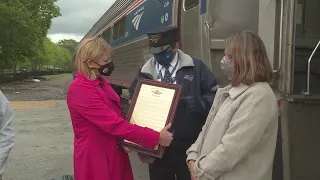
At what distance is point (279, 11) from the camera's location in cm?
311

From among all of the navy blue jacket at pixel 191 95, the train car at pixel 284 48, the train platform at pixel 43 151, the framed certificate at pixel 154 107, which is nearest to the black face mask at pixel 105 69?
the framed certificate at pixel 154 107

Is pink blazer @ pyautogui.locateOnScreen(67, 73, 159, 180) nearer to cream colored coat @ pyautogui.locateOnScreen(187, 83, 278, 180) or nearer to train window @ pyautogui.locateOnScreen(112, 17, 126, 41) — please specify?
cream colored coat @ pyautogui.locateOnScreen(187, 83, 278, 180)

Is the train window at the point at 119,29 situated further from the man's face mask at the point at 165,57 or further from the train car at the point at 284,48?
the man's face mask at the point at 165,57

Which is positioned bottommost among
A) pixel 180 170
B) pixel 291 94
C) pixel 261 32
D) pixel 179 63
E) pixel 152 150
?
pixel 180 170

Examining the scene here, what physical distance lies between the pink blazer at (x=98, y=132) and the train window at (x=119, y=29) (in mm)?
7046

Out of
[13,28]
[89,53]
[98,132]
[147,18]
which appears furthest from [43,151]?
[13,28]

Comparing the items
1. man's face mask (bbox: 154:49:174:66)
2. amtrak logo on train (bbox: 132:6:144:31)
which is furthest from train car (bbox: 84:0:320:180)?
amtrak logo on train (bbox: 132:6:144:31)

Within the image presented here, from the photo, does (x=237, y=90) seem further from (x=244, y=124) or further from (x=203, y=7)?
(x=203, y=7)

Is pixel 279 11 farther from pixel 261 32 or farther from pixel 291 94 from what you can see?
pixel 291 94

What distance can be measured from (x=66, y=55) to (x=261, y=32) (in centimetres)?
11992

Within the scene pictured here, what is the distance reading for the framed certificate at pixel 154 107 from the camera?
2.56 meters

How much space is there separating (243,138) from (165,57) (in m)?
1.06

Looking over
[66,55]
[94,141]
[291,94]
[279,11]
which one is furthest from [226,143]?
[66,55]

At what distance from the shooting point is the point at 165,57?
294 centimetres
